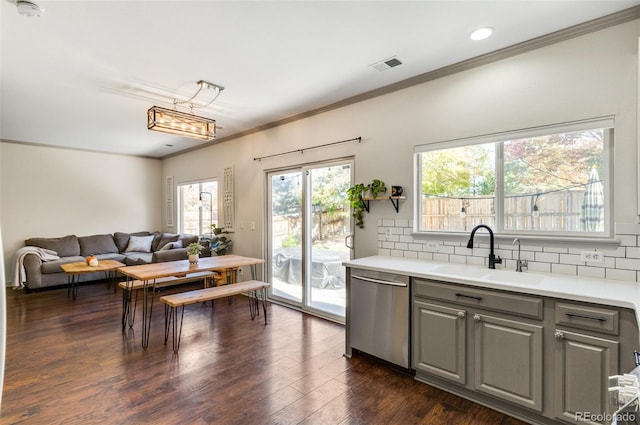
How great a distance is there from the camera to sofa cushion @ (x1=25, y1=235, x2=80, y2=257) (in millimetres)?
5998

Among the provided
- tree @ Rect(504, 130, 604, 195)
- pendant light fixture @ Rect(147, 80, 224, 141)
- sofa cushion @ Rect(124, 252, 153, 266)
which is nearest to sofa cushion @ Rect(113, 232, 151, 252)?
sofa cushion @ Rect(124, 252, 153, 266)

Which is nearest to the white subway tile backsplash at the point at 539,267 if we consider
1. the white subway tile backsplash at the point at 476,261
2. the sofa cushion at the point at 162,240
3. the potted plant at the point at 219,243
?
the white subway tile backsplash at the point at 476,261

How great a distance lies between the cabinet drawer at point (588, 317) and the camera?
1885 millimetres

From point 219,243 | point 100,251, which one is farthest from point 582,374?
point 100,251

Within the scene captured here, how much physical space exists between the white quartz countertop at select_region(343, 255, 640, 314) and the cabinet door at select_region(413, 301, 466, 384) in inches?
10.3

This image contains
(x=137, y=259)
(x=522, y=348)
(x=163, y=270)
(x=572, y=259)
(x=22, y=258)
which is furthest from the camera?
(x=137, y=259)

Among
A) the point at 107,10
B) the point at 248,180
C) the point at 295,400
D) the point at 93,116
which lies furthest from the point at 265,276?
the point at 107,10

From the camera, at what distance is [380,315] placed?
290 cm

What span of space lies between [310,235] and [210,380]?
219 cm

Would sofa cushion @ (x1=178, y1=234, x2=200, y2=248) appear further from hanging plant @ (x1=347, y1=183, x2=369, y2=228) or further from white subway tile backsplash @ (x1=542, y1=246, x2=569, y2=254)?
white subway tile backsplash @ (x1=542, y1=246, x2=569, y2=254)

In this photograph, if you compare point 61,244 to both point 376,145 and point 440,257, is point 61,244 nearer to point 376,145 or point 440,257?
point 376,145

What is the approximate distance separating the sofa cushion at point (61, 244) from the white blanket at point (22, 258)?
0.67 ft

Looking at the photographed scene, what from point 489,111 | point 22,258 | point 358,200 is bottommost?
point 22,258

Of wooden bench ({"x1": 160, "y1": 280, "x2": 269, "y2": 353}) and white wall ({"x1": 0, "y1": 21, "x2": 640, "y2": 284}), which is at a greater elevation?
white wall ({"x1": 0, "y1": 21, "x2": 640, "y2": 284})
